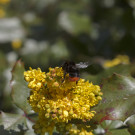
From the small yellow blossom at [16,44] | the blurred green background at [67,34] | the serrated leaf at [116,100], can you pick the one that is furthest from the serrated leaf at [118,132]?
the small yellow blossom at [16,44]

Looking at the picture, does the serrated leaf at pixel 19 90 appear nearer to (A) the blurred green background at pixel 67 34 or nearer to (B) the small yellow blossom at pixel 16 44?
(A) the blurred green background at pixel 67 34

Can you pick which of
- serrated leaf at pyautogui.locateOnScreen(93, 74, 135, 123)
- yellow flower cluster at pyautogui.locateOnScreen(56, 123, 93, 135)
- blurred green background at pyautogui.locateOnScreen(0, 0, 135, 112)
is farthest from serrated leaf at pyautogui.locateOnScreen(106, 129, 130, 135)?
blurred green background at pyautogui.locateOnScreen(0, 0, 135, 112)

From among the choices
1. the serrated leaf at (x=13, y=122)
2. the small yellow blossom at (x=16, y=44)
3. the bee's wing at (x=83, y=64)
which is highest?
the small yellow blossom at (x=16, y=44)

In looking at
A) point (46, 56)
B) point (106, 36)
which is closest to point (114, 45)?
point (106, 36)

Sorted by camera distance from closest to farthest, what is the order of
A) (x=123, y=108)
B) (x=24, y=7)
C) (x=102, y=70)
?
(x=123, y=108) < (x=102, y=70) < (x=24, y=7)

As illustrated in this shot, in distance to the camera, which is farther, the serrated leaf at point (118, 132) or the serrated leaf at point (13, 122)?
the serrated leaf at point (13, 122)

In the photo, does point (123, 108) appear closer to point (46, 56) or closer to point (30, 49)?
point (46, 56)
